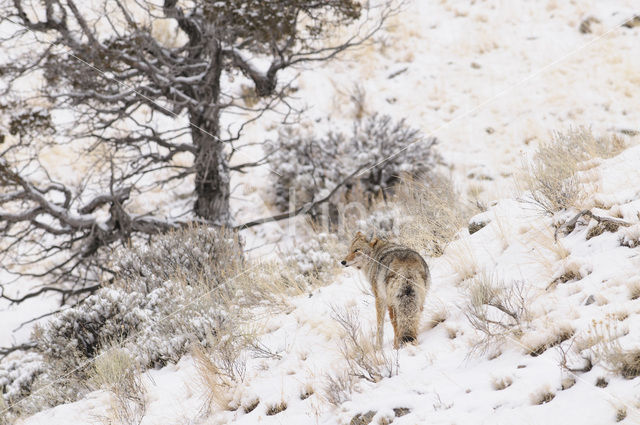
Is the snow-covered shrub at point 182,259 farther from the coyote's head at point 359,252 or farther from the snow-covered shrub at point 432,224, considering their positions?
the coyote's head at point 359,252

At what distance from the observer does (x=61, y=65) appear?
8945 millimetres

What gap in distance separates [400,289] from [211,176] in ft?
21.9

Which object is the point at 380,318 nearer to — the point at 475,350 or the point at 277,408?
the point at 475,350

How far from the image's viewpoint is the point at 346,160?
1260 cm

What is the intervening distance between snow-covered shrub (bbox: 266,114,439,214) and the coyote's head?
21.4 feet

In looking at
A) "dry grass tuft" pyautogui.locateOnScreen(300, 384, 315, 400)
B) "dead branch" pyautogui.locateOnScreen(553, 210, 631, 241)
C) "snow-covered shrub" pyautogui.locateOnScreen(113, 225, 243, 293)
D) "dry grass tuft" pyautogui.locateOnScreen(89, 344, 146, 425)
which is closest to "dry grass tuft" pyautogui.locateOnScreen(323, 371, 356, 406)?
"dry grass tuft" pyautogui.locateOnScreen(300, 384, 315, 400)

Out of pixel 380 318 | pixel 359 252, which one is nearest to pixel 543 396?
pixel 380 318

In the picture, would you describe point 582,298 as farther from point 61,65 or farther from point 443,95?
point 443,95

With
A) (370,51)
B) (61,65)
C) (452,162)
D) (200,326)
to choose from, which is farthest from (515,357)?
(370,51)

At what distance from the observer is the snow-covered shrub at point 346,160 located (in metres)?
12.1

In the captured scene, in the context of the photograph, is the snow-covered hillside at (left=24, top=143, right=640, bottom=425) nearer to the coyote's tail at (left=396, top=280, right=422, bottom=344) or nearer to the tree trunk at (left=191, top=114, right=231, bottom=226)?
the coyote's tail at (left=396, top=280, right=422, bottom=344)

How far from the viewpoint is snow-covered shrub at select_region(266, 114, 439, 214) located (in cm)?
1206

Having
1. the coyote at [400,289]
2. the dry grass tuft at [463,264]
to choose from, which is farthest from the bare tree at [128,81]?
the coyote at [400,289]

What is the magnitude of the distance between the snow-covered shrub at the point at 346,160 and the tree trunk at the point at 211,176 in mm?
2202
